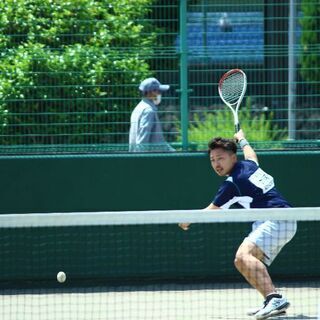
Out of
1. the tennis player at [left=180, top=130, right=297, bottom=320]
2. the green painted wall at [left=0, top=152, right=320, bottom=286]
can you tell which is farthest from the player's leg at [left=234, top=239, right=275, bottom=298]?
the green painted wall at [left=0, top=152, right=320, bottom=286]

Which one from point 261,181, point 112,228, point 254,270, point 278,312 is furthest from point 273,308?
point 112,228

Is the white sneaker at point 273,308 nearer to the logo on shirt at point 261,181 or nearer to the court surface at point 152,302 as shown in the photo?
the court surface at point 152,302

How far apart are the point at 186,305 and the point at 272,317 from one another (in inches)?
34.9

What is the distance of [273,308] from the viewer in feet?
26.2

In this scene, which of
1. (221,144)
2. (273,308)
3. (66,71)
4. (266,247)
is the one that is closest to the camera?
(273,308)

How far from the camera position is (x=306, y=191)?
10016mm

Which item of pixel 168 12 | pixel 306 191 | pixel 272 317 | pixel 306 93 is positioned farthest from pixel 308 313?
pixel 168 12

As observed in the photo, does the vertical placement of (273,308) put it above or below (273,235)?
below

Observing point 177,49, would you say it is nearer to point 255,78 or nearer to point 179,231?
point 255,78

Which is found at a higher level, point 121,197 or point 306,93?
point 306,93

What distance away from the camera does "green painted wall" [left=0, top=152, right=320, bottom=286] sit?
9.86 meters

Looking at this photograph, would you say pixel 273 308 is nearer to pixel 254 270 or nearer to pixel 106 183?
pixel 254 270

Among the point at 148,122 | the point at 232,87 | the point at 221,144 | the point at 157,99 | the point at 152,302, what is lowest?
the point at 152,302

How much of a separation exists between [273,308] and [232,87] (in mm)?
2249
